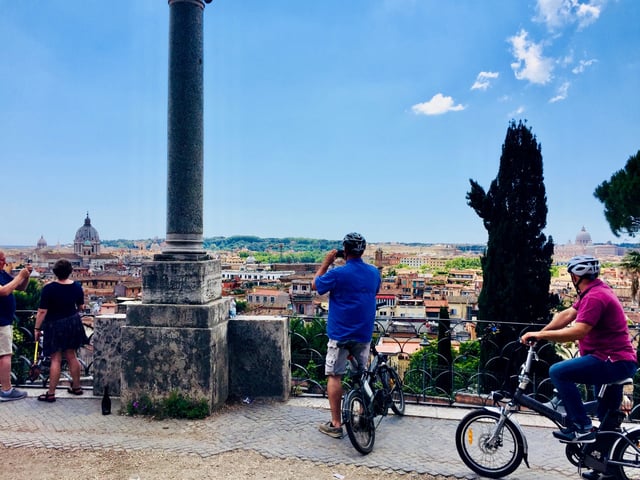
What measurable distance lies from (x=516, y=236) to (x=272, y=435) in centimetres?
2092

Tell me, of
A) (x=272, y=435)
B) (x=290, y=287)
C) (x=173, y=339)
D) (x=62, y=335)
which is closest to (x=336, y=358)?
(x=272, y=435)

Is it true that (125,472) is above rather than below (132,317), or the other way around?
below

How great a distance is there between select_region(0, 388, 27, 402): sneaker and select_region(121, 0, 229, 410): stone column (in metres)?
1.31

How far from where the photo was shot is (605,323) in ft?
11.2

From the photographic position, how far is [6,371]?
5348mm

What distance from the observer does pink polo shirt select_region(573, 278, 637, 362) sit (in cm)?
338

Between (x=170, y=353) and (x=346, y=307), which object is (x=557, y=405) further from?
(x=170, y=353)

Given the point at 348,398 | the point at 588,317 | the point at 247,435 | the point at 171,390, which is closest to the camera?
the point at 588,317

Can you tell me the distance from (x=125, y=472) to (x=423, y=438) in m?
2.42

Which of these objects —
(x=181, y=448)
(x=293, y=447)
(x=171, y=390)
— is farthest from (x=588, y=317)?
(x=171, y=390)

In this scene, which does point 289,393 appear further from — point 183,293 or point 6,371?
point 6,371

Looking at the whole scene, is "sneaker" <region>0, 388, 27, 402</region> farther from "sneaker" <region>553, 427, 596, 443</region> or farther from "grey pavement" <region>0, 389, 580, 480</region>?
"sneaker" <region>553, 427, 596, 443</region>

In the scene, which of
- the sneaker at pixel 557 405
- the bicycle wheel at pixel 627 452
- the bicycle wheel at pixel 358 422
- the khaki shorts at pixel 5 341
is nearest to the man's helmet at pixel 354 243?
the bicycle wheel at pixel 358 422

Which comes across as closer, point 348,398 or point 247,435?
point 348,398
